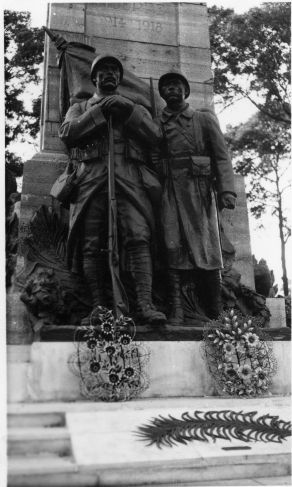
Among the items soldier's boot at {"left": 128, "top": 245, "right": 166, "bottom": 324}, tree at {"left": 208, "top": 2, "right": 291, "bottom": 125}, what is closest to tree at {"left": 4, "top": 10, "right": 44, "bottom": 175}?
tree at {"left": 208, "top": 2, "right": 291, "bottom": 125}

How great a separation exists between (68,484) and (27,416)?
3.53 feet

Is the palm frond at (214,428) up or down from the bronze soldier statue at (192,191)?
down

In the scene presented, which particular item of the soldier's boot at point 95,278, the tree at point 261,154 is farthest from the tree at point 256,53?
the soldier's boot at point 95,278

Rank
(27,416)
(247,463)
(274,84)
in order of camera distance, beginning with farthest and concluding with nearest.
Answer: (274,84) → (27,416) → (247,463)

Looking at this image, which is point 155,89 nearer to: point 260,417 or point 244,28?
point 260,417

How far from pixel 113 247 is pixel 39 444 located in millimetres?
2430

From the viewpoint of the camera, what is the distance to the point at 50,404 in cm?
483

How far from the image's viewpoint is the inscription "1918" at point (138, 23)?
28.4 feet

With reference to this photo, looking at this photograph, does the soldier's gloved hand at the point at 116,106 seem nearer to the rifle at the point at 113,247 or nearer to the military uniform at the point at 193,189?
the rifle at the point at 113,247

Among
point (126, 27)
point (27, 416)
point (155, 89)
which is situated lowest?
point (27, 416)

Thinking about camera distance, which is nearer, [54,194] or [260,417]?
[260,417]

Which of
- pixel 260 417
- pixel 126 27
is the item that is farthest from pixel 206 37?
pixel 260 417

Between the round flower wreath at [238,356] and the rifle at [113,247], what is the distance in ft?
3.28

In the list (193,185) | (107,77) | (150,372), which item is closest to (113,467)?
(150,372)
